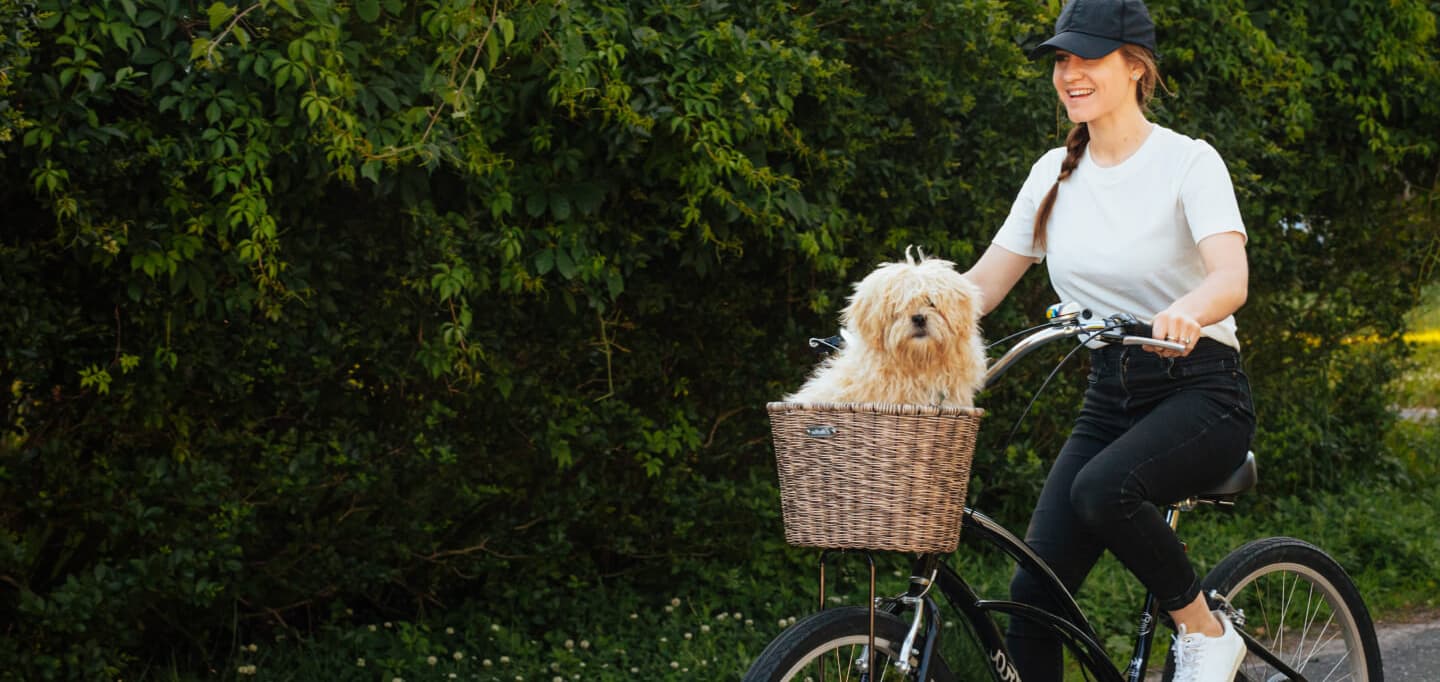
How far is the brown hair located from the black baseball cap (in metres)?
0.04

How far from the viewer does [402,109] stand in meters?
4.39

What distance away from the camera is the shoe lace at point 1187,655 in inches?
133

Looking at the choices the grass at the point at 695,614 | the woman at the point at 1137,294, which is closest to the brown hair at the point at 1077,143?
the woman at the point at 1137,294

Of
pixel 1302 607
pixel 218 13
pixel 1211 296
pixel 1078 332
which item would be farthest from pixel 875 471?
pixel 218 13

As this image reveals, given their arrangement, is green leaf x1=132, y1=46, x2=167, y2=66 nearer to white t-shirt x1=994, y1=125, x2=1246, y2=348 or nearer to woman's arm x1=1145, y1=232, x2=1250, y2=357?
white t-shirt x1=994, y1=125, x2=1246, y2=348

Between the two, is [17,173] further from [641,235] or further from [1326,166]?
[1326,166]

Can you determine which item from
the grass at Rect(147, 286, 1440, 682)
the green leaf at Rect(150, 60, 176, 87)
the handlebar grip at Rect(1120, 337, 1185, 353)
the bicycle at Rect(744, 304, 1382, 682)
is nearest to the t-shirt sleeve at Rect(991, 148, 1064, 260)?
the bicycle at Rect(744, 304, 1382, 682)

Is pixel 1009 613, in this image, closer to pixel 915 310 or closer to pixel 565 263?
pixel 915 310

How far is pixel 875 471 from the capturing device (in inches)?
110

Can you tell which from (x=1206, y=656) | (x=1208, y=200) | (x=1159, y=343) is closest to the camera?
(x=1159, y=343)

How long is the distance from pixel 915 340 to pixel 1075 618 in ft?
3.07

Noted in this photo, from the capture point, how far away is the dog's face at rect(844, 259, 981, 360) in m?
3.04

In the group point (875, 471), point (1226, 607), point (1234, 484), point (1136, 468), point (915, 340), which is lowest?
point (1226, 607)

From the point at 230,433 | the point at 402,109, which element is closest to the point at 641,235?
the point at 402,109
